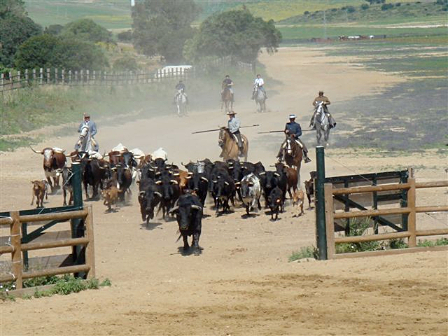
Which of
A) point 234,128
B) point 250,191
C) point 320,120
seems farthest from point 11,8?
point 250,191

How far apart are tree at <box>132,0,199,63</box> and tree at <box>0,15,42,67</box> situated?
2653 centimetres

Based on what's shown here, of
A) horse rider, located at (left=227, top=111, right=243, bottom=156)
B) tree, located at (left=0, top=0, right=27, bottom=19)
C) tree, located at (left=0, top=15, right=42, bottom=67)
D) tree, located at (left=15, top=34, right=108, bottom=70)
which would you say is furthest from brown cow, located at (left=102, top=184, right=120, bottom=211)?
tree, located at (left=0, top=0, right=27, bottom=19)

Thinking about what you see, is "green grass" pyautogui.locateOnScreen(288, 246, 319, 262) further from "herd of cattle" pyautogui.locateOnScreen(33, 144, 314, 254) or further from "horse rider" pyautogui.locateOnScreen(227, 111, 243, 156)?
"horse rider" pyautogui.locateOnScreen(227, 111, 243, 156)

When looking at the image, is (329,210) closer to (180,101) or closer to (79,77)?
(180,101)

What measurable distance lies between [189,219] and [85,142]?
495 inches

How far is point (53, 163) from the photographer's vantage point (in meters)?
28.3

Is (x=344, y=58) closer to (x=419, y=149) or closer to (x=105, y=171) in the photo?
(x=419, y=149)

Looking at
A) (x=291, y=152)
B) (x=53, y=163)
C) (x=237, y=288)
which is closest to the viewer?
(x=237, y=288)

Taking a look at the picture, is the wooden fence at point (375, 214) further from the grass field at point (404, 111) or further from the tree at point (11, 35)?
the tree at point (11, 35)

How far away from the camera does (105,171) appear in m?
27.4

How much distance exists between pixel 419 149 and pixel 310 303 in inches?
948

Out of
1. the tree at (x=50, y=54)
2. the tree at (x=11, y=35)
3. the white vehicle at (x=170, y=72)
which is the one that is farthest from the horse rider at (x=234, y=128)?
the tree at (x=11, y=35)

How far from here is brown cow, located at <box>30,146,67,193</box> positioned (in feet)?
92.3

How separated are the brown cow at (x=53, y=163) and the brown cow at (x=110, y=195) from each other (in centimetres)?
314
